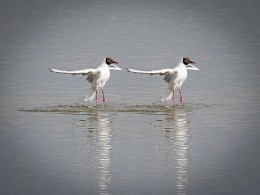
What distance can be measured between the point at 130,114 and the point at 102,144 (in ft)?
12.7

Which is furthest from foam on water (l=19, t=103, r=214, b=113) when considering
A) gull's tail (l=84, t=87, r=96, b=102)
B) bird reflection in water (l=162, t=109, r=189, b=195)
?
gull's tail (l=84, t=87, r=96, b=102)

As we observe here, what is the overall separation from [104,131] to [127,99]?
185 inches

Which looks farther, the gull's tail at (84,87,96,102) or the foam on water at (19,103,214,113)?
the gull's tail at (84,87,96,102)

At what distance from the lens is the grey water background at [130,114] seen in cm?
1805

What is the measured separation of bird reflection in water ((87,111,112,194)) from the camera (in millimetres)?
17797

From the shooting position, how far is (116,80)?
30.6 meters

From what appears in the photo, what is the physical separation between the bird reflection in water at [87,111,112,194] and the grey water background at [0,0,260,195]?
0.8 inches

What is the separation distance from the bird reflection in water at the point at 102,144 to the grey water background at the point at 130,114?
0.02 metres

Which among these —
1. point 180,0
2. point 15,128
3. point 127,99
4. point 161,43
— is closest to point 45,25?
point 161,43

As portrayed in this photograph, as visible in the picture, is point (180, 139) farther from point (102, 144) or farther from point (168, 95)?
point (168, 95)

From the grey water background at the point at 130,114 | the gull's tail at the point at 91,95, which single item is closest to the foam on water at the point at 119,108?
the grey water background at the point at 130,114

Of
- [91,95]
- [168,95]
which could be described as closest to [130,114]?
[168,95]

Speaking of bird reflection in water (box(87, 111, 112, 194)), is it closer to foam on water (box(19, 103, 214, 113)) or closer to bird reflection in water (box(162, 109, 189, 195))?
foam on water (box(19, 103, 214, 113))

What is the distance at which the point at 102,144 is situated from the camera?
20750 mm
